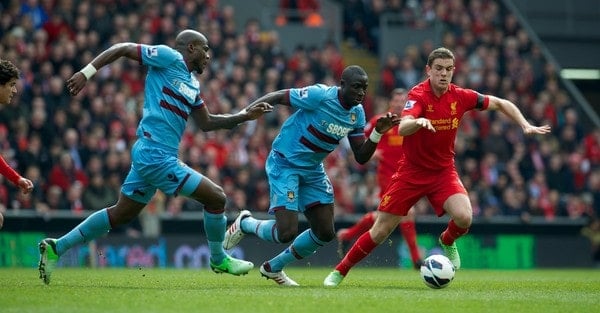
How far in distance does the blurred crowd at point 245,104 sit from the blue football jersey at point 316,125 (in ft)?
26.8

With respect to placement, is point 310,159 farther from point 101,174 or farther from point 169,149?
point 101,174

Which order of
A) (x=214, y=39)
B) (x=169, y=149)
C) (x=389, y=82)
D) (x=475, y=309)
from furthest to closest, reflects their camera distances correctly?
(x=389, y=82)
(x=214, y=39)
(x=169, y=149)
(x=475, y=309)

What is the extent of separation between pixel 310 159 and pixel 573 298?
3079mm

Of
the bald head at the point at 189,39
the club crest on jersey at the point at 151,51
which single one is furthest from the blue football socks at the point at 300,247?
the club crest on jersey at the point at 151,51

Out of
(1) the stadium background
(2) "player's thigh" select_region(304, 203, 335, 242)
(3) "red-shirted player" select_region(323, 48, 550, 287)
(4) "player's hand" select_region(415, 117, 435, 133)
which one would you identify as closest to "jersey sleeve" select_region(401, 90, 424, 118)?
(3) "red-shirted player" select_region(323, 48, 550, 287)

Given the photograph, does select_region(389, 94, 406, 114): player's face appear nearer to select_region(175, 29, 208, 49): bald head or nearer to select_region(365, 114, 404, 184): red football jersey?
select_region(365, 114, 404, 184): red football jersey

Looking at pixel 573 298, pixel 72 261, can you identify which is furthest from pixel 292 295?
pixel 72 261

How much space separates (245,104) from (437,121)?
10.8 m

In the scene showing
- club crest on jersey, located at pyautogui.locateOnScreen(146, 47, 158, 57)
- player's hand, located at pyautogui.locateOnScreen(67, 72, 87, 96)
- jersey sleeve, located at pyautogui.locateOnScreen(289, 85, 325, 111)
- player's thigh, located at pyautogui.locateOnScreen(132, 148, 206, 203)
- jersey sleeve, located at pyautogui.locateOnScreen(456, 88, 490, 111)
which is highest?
club crest on jersey, located at pyautogui.locateOnScreen(146, 47, 158, 57)

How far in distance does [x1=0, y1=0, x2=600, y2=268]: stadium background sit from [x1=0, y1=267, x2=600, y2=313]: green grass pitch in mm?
6244

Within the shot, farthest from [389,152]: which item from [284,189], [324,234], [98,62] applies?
[98,62]

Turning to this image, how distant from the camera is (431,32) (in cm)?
2881

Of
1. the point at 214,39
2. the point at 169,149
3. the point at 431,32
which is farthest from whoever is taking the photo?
the point at 431,32

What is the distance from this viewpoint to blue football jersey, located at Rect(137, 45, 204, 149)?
11.7 metres
